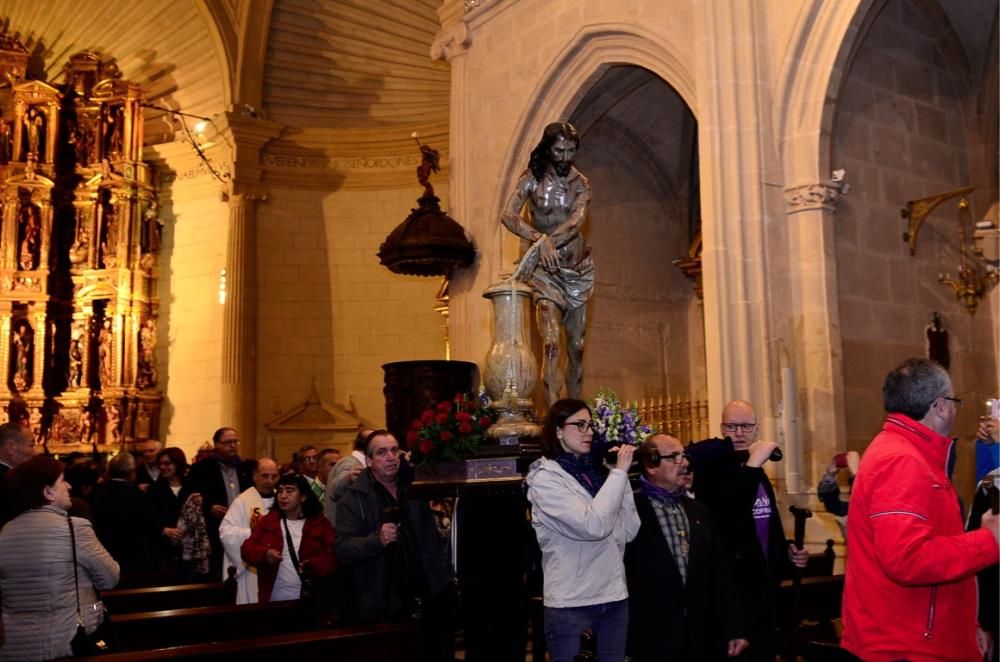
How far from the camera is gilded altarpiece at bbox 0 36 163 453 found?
15273 millimetres

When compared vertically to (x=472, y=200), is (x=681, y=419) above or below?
below

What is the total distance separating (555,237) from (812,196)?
2610mm

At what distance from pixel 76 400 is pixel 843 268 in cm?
1129

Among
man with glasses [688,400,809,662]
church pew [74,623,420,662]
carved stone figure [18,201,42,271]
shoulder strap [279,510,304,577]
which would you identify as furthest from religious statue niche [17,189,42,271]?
man with glasses [688,400,809,662]

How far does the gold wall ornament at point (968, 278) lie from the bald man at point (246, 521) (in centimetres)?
621

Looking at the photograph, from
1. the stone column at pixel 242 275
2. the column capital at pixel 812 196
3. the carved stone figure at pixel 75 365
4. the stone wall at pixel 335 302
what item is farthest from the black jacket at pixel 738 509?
the carved stone figure at pixel 75 365

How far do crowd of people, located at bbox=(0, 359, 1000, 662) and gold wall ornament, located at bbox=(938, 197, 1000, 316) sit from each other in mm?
3837

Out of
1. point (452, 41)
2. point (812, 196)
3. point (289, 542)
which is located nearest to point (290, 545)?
point (289, 542)

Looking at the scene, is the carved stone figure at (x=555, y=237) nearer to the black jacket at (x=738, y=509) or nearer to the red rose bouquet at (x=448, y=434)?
the red rose bouquet at (x=448, y=434)

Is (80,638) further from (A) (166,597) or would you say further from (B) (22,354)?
(B) (22,354)

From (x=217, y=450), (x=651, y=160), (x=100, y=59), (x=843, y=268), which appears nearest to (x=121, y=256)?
(x=100, y=59)

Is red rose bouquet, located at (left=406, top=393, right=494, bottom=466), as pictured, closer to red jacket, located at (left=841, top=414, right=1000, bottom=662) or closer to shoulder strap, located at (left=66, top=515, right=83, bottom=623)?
shoulder strap, located at (left=66, top=515, right=83, bottom=623)

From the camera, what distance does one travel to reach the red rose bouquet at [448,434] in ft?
16.9

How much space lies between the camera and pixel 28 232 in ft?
51.8
